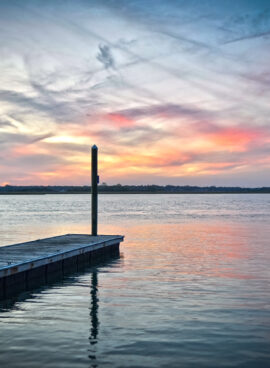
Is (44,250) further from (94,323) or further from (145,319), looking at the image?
(145,319)

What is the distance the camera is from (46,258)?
1565cm

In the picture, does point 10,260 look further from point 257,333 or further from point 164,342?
point 257,333

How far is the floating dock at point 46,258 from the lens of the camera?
44.5 ft

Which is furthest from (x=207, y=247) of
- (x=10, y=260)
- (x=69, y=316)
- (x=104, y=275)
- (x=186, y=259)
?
(x=69, y=316)

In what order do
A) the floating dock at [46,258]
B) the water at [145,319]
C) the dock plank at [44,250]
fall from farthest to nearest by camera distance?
the dock plank at [44,250]
the floating dock at [46,258]
the water at [145,319]

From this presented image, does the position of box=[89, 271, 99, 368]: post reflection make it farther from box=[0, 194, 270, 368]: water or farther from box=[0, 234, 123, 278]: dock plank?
box=[0, 234, 123, 278]: dock plank

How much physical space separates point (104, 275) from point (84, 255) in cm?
228

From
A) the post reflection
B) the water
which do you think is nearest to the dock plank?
the water

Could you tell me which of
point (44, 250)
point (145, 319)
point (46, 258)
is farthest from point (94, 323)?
point (44, 250)

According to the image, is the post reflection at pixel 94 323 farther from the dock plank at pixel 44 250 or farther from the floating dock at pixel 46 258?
the dock plank at pixel 44 250

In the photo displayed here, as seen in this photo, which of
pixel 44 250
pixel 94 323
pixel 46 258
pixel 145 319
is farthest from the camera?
pixel 44 250

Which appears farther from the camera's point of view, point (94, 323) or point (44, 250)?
point (44, 250)

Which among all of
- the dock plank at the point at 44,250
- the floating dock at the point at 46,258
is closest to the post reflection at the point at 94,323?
the floating dock at the point at 46,258

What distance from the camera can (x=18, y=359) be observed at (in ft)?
26.7
